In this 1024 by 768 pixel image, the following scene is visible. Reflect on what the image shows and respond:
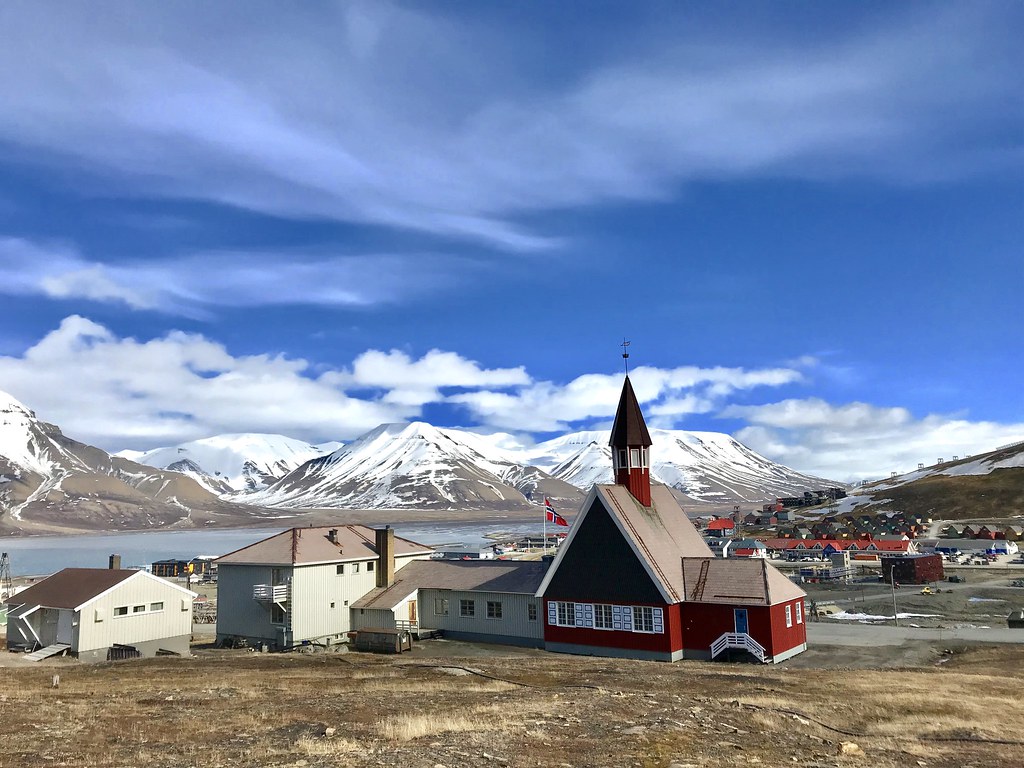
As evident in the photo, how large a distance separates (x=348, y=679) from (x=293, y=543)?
895 inches

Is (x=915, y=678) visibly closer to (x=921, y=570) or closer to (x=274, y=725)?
(x=274, y=725)

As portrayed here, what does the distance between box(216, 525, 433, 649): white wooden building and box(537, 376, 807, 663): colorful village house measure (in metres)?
14.8

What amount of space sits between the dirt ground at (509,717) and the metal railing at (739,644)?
3351mm

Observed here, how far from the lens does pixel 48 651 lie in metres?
47.4

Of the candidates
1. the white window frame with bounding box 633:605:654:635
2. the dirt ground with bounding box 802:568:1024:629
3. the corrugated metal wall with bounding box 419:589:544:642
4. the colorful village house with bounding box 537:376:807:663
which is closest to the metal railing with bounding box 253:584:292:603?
the corrugated metal wall with bounding box 419:589:544:642

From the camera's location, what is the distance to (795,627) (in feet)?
153

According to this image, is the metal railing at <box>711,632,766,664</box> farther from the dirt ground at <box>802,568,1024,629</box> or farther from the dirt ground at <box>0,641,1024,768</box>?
the dirt ground at <box>802,568,1024,629</box>

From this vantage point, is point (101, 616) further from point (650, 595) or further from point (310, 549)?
point (650, 595)

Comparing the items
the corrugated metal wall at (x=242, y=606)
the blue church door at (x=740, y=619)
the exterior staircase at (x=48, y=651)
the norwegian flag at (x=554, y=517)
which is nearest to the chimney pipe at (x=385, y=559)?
the corrugated metal wall at (x=242, y=606)

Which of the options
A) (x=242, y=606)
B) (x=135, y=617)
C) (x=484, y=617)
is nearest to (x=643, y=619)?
(x=484, y=617)

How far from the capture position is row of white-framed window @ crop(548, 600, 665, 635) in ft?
147

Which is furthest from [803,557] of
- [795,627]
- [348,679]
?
[348,679]

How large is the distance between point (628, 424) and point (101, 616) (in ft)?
113

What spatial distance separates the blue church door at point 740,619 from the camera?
43.9 meters
